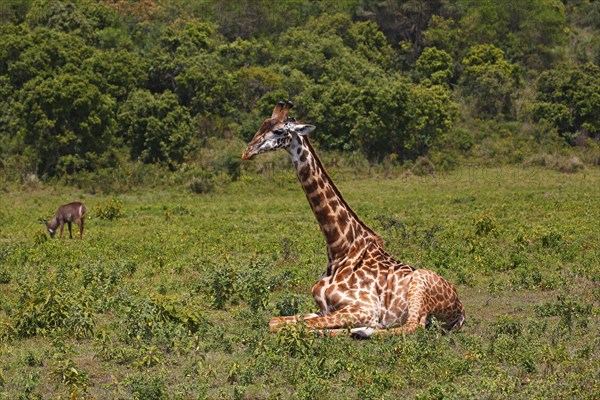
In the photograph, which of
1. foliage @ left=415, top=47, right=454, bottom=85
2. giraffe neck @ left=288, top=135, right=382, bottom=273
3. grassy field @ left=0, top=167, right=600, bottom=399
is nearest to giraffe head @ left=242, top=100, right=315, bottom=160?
giraffe neck @ left=288, top=135, right=382, bottom=273

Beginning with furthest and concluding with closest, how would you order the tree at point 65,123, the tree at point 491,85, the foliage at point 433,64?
the foliage at point 433,64 → the tree at point 491,85 → the tree at point 65,123

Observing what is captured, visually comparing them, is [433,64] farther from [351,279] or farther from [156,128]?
[351,279]

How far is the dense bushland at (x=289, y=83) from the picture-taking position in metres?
35.2

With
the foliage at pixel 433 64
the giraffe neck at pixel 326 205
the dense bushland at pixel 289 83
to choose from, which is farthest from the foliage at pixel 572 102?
the giraffe neck at pixel 326 205

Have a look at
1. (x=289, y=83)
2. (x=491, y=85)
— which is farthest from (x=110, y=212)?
(x=491, y=85)

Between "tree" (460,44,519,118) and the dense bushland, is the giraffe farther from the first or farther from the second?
"tree" (460,44,519,118)

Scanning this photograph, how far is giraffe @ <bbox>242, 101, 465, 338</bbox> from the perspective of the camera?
33.4 feet

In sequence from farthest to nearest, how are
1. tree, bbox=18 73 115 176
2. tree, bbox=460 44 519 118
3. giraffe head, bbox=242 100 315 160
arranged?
1. tree, bbox=460 44 519 118
2. tree, bbox=18 73 115 176
3. giraffe head, bbox=242 100 315 160

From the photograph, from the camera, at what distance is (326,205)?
10797mm

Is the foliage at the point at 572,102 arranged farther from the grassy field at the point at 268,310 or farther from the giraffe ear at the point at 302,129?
the giraffe ear at the point at 302,129

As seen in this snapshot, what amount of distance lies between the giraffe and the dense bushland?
23.9 meters

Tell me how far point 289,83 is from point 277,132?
31.4m

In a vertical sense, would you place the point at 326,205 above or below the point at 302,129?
below

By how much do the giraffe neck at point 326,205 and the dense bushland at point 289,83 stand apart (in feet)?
78.2
